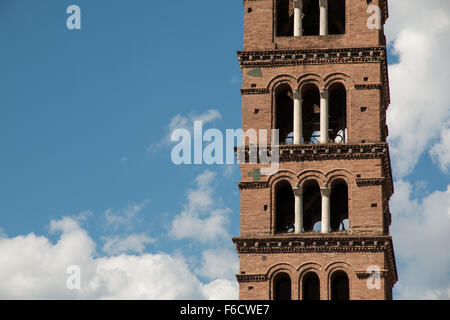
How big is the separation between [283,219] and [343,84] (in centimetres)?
716

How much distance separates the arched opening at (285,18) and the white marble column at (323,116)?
15.6ft

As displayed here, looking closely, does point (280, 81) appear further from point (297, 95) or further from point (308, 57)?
point (308, 57)

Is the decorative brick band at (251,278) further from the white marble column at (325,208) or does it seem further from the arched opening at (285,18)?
the arched opening at (285,18)

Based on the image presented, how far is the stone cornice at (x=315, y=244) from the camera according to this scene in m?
69.3

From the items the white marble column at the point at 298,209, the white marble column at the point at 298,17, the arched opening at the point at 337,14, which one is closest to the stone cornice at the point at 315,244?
the white marble column at the point at 298,209

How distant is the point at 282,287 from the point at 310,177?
5372 millimetres

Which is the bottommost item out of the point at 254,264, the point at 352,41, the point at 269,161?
the point at 254,264

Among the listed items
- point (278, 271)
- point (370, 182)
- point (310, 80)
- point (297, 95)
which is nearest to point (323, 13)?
point (310, 80)

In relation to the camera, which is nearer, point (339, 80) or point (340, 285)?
point (340, 285)

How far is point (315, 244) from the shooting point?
6969 cm
